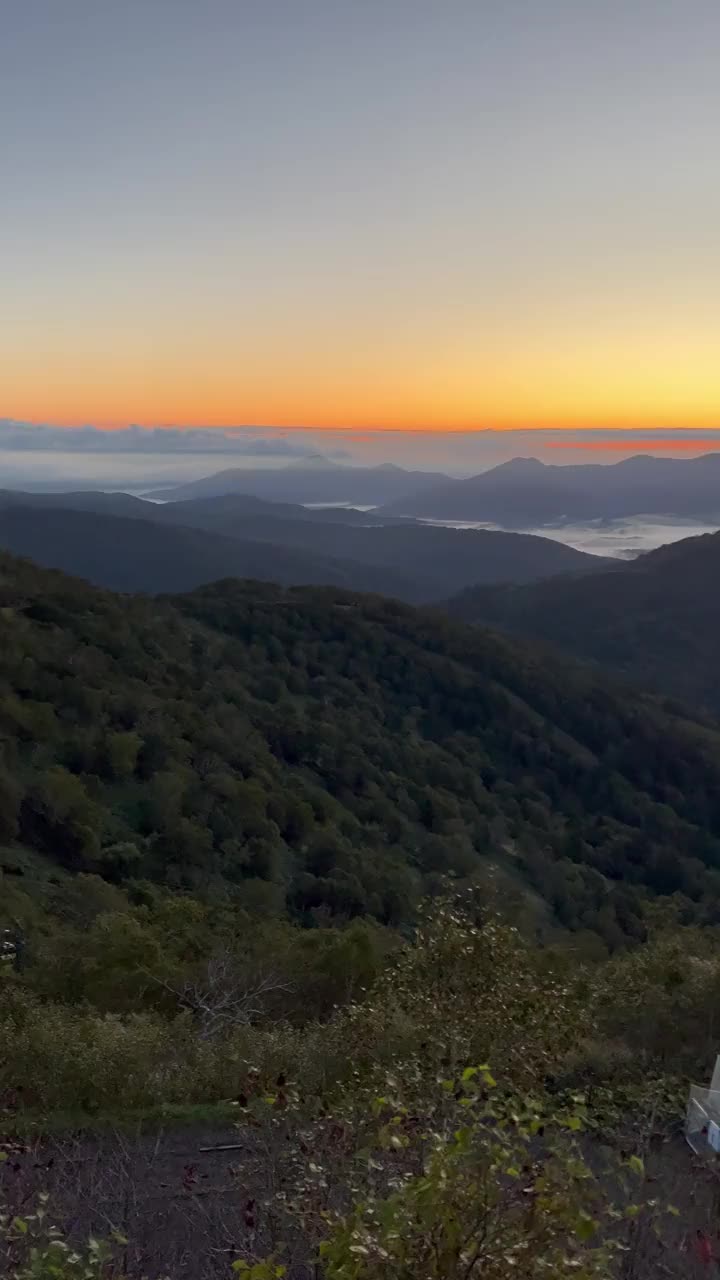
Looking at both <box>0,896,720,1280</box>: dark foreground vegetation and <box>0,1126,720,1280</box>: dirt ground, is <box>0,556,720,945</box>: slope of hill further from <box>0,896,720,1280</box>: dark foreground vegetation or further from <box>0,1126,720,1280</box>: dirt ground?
<box>0,1126,720,1280</box>: dirt ground

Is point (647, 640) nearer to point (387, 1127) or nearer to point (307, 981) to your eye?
point (307, 981)

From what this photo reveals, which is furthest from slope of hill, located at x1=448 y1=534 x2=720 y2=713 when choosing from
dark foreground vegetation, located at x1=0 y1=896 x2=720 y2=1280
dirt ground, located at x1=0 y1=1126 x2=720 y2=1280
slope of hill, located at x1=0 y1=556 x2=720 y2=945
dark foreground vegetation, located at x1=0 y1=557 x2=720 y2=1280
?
dirt ground, located at x1=0 y1=1126 x2=720 y2=1280

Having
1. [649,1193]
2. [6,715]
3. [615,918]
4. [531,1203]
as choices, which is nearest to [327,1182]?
[531,1203]

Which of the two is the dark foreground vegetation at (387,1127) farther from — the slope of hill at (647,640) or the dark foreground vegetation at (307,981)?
the slope of hill at (647,640)

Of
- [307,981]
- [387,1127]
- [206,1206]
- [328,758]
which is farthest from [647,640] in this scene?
[387,1127]

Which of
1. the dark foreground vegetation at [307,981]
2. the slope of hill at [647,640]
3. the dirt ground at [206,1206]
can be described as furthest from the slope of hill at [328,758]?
the slope of hill at [647,640]

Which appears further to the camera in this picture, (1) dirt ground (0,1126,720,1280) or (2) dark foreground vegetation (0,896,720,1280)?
(1) dirt ground (0,1126,720,1280)

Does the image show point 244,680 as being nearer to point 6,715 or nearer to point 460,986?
point 6,715
